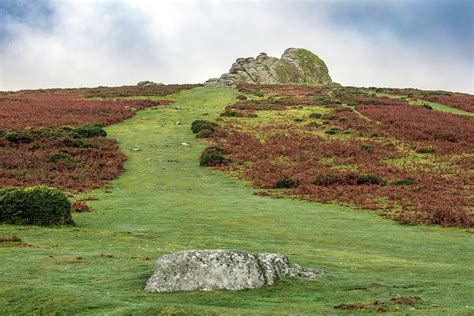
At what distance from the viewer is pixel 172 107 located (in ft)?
275

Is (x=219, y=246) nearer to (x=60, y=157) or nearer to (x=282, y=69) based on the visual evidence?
(x=60, y=157)

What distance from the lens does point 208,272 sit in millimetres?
14156

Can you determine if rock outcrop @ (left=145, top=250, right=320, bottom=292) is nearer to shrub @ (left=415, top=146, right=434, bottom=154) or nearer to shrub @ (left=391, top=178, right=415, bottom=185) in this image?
shrub @ (left=391, top=178, right=415, bottom=185)

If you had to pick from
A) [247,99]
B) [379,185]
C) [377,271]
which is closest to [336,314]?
[377,271]

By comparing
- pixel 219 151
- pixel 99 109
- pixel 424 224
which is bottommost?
pixel 424 224

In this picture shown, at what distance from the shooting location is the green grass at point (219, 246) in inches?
499

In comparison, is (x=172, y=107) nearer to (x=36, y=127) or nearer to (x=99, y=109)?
(x=99, y=109)

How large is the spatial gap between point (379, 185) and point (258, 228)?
16.1m

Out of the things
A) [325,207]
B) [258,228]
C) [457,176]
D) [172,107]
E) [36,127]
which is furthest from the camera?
[172,107]

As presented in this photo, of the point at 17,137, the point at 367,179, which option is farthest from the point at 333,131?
the point at 17,137

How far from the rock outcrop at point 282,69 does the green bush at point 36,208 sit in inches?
4099

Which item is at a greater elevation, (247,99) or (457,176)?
(247,99)

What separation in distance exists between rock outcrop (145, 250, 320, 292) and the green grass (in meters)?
0.39

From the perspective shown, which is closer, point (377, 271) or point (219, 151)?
point (377, 271)
